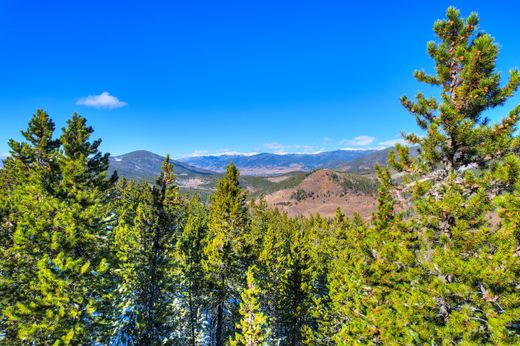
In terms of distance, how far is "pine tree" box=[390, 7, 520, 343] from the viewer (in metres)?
7.82

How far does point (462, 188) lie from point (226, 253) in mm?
21656

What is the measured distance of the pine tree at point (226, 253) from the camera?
1024 inches

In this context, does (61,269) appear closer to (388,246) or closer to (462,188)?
(388,246)

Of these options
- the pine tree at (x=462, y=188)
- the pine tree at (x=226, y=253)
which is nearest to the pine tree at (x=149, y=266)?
the pine tree at (x=226, y=253)

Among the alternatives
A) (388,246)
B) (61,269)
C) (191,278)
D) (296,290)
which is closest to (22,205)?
(61,269)

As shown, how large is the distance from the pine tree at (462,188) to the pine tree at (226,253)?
19.9 metres

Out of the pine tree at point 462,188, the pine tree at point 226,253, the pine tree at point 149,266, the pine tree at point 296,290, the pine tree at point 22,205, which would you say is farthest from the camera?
the pine tree at point 296,290

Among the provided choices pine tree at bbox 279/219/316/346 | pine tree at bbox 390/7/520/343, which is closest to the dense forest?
pine tree at bbox 390/7/520/343

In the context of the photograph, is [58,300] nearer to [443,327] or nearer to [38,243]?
[38,243]

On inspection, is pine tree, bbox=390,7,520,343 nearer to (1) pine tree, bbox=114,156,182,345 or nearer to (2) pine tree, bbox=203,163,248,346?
(1) pine tree, bbox=114,156,182,345

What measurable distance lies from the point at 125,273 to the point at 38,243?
7347 millimetres

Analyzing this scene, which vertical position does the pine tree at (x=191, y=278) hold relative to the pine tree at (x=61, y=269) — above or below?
below

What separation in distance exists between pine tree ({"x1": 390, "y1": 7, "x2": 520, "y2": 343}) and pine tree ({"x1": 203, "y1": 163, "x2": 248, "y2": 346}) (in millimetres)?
19872

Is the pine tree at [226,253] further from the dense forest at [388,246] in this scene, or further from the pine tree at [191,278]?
the pine tree at [191,278]
